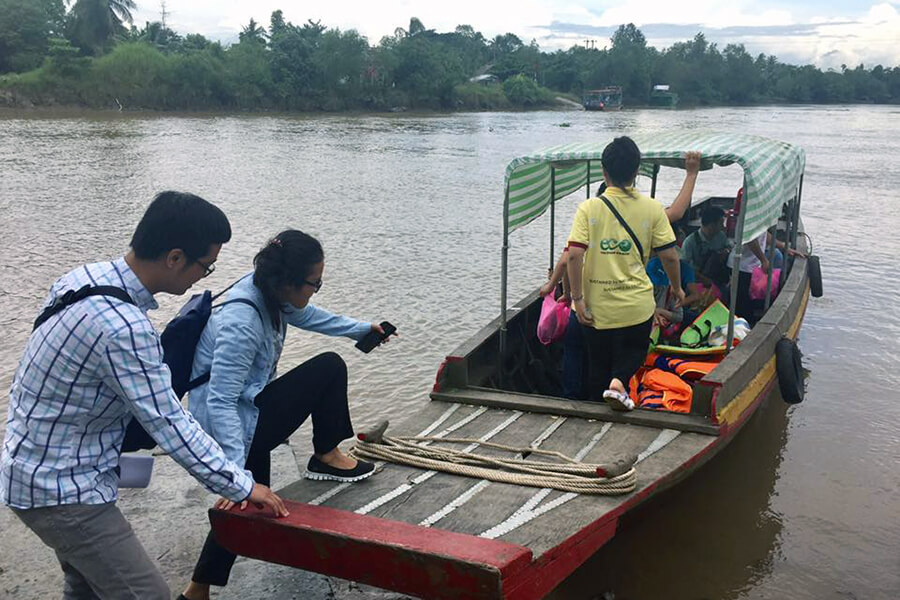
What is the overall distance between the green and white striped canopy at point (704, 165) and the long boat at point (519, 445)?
0.04 feet

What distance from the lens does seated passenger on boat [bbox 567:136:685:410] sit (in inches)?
156

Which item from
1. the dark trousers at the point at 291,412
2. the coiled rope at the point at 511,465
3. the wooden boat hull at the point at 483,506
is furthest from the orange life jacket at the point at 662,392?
the dark trousers at the point at 291,412

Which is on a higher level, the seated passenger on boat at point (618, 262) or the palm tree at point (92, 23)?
the palm tree at point (92, 23)

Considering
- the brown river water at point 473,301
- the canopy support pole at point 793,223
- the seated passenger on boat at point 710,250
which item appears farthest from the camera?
the canopy support pole at point 793,223

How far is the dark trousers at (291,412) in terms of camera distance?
9.59 ft

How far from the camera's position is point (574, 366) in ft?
15.0

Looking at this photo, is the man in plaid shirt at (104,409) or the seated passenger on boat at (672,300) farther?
the seated passenger on boat at (672,300)

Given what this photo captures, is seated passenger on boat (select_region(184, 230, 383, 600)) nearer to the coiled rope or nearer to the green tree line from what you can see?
the coiled rope

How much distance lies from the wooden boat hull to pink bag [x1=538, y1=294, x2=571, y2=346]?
0.53 meters

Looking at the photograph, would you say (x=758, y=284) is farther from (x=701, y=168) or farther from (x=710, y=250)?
(x=701, y=168)

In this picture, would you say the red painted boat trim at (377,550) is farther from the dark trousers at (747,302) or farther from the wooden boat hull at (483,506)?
the dark trousers at (747,302)

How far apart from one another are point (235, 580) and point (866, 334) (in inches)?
277

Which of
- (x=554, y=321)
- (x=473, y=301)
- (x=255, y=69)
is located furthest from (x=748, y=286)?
(x=255, y=69)

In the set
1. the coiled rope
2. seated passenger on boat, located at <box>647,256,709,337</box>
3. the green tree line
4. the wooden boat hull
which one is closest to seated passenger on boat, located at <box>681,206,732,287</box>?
seated passenger on boat, located at <box>647,256,709,337</box>
